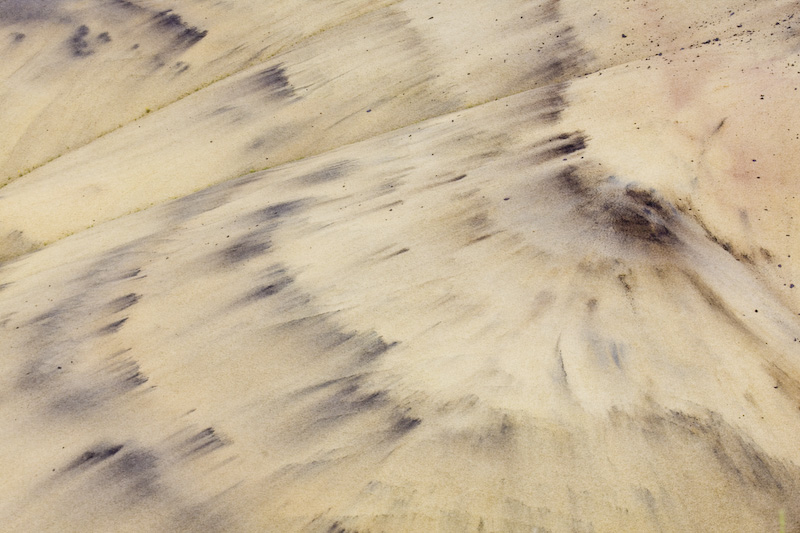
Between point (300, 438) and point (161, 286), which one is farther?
point (161, 286)

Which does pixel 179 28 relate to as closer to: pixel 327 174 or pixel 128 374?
pixel 327 174

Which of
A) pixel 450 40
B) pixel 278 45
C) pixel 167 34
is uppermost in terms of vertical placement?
pixel 167 34

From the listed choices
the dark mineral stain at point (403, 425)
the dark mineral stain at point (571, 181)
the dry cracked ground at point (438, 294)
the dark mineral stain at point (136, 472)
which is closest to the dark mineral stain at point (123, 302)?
the dry cracked ground at point (438, 294)

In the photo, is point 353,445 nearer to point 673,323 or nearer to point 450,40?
point 673,323

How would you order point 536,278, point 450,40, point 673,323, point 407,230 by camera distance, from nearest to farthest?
point 673,323 < point 536,278 < point 407,230 < point 450,40

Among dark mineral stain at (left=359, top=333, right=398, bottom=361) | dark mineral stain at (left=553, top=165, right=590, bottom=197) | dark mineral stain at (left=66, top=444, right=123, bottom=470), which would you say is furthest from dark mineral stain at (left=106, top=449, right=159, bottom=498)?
dark mineral stain at (left=553, top=165, right=590, bottom=197)

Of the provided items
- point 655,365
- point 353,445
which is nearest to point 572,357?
point 655,365

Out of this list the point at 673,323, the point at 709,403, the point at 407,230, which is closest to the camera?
the point at 709,403
